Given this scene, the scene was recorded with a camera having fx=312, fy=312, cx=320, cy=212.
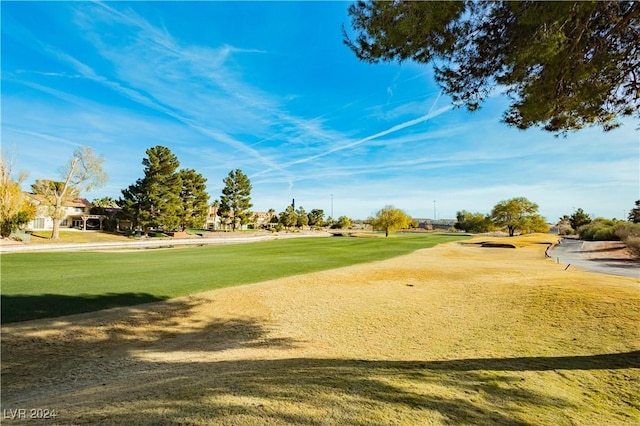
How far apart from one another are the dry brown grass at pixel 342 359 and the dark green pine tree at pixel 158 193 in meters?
40.4

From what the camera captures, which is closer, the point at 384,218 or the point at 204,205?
the point at 204,205

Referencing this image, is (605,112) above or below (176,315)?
above

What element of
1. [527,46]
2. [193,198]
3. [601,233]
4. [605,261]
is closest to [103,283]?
[527,46]

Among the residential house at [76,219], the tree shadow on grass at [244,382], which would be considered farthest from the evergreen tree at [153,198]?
the tree shadow on grass at [244,382]

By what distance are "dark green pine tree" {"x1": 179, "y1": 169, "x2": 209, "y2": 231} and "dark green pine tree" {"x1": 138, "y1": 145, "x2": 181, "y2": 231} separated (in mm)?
5129

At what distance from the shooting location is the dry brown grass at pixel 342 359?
3215mm

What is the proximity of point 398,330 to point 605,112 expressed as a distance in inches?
263

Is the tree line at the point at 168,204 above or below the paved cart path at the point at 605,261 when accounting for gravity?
above

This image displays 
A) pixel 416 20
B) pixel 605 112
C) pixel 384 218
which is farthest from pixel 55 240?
pixel 384 218

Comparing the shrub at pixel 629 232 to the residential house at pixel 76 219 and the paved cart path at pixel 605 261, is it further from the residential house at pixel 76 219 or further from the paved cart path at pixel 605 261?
the residential house at pixel 76 219

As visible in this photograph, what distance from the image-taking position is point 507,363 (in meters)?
5.23

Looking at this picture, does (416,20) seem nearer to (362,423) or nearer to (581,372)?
(362,423)

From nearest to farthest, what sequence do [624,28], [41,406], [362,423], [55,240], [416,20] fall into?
[362,423]
[41,406]
[416,20]
[624,28]
[55,240]

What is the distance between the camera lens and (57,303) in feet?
30.3
